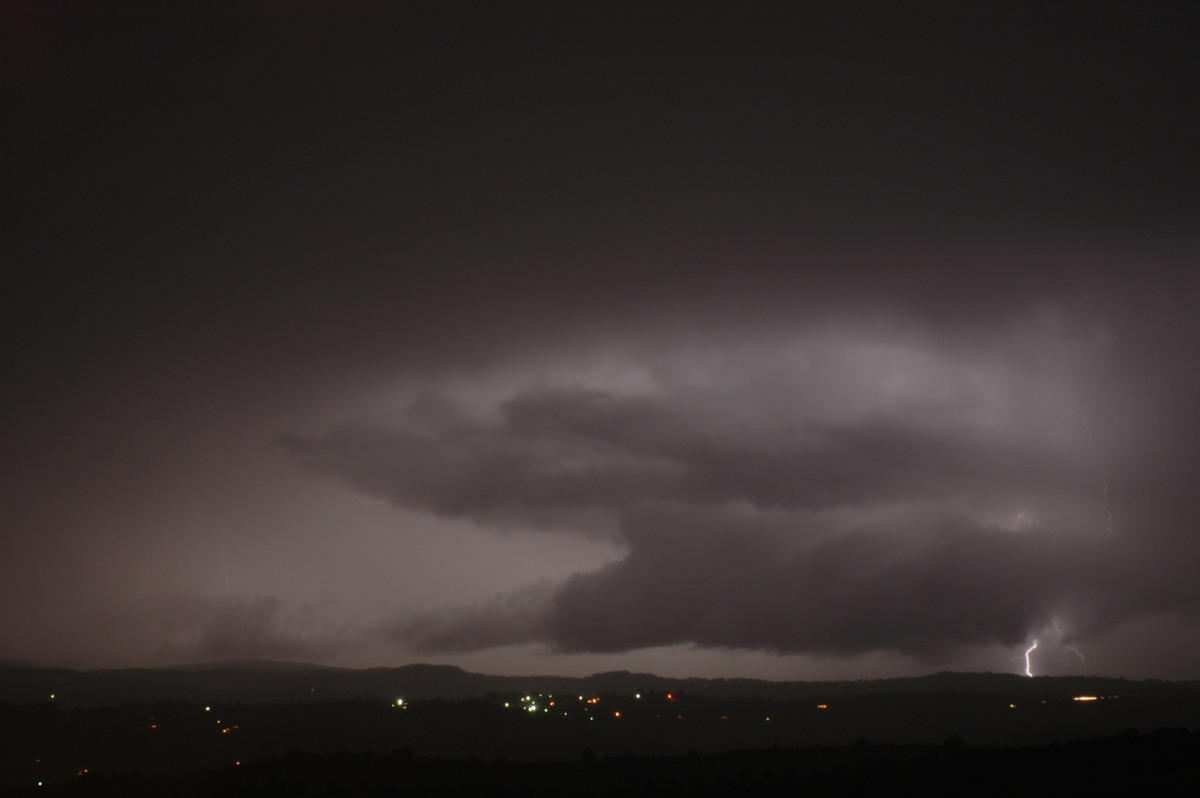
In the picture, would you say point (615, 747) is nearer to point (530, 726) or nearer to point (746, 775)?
point (530, 726)

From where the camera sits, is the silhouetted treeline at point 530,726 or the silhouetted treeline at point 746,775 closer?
the silhouetted treeline at point 746,775

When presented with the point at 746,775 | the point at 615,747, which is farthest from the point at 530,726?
the point at 746,775

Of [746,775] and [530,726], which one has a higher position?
[746,775]

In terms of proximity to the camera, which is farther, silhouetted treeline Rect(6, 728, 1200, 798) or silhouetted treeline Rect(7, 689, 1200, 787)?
Answer: silhouetted treeline Rect(7, 689, 1200, 787)

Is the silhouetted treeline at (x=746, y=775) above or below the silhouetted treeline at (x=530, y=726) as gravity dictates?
above

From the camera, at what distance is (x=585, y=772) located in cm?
7538

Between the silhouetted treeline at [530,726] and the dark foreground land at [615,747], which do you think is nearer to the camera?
the dark foreground land at [615,747]

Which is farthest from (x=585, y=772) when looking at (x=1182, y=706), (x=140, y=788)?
(x=1182, y=706)

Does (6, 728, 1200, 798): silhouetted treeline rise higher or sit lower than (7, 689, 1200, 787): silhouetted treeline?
higher

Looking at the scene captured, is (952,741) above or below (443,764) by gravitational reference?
above

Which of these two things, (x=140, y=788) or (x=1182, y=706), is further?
(x=1182, y=706)

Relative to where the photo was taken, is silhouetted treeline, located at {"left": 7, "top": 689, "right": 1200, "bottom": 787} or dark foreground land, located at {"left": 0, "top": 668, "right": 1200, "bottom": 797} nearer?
dark foreground land, located at {"left": 0, "top": 668, "right": 1200, "bottom": 797}

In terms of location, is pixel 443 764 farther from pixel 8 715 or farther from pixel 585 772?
pixel 8 715

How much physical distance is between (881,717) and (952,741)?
116974 millimetres
